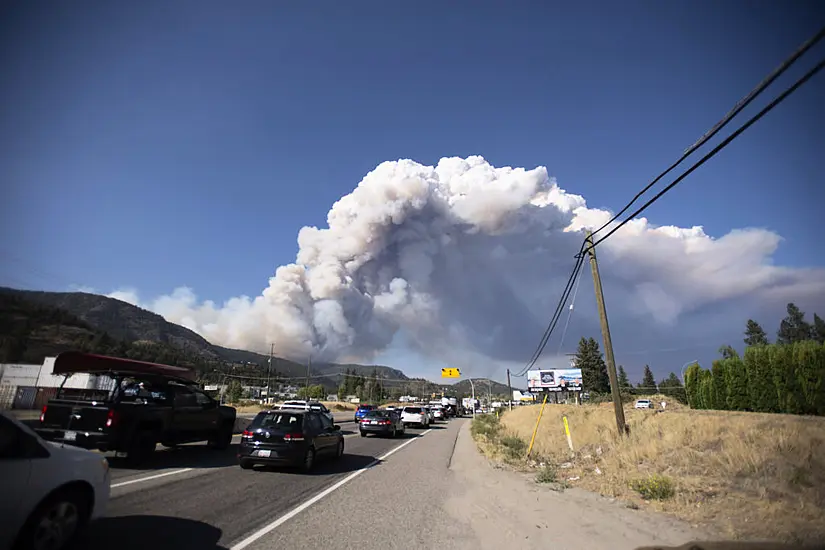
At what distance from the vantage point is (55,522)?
4.05m

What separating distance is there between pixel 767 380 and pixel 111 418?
3883 centimetres

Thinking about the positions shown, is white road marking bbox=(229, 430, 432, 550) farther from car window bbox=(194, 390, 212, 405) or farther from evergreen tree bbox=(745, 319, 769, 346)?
evergreen tree bbox=(745, 319, 769, 346)

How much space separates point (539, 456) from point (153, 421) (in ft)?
35.7

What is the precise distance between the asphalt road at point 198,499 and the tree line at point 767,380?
29.9 meters

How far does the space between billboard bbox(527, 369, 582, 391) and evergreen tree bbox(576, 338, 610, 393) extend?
81.3ft

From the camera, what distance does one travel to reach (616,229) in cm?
1193

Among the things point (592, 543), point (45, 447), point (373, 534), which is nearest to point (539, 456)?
point (592, 543)

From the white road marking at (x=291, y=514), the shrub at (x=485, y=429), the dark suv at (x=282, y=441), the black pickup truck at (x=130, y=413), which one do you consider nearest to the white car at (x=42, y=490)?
the white road marking at (x=291, y=514)

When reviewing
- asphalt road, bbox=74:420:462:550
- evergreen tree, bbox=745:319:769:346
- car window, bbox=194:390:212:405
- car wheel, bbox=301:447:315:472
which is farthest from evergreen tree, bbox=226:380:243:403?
evergreen tree, bbox=745:319:769:346

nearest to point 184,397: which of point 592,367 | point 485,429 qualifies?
point 485,429

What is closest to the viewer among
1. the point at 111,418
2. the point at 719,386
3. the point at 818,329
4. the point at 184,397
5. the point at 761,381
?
the point at 111,418

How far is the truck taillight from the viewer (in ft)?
29.8

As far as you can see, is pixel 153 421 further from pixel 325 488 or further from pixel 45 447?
pixel 45 447

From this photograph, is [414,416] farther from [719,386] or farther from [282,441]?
[719,386]
